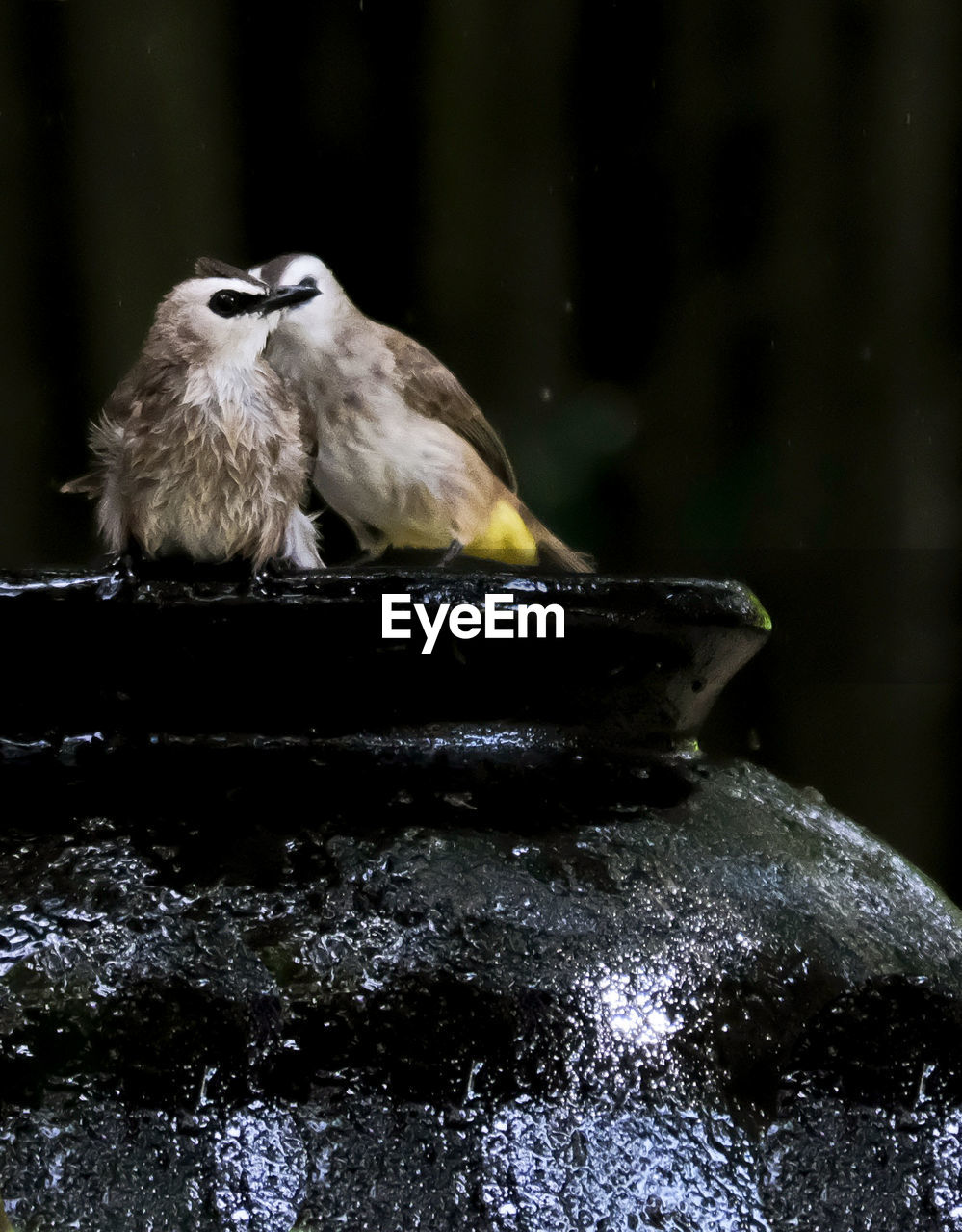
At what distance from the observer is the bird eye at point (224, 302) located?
1330 mm

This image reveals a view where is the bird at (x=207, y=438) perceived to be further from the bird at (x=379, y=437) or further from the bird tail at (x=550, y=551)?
the bird tail at (x=550, y=551)

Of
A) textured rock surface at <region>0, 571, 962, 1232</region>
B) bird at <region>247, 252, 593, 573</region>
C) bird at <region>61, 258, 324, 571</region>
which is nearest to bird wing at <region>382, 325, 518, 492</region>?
bird at <region>247, 252, 593, 573</region>

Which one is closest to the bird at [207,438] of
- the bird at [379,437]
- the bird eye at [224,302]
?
the bird eye at [224,302]

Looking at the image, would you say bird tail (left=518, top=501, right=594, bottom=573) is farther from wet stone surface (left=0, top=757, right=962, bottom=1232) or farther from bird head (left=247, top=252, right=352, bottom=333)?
wet stone surface (left=0, top=757, right=962, bottom=1232)

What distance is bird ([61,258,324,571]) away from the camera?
134 centimetres

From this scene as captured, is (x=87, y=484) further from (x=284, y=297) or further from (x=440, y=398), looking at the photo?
(x=440, y=398)

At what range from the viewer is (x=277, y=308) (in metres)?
1.35

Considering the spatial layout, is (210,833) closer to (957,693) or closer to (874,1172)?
(874,1172)

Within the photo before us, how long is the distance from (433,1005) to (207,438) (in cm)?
70

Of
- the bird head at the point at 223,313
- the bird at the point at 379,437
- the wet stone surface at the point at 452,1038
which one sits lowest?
the wet stone surface at the point at 452,1038

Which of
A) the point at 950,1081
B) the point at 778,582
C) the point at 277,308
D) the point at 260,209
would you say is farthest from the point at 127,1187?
the point at 778,582

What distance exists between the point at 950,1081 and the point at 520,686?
38cm

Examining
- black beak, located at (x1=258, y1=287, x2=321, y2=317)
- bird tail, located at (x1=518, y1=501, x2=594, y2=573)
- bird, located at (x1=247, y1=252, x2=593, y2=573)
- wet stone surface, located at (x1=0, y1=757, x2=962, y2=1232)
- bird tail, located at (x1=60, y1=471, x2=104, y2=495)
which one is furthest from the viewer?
bird tail, located at (x1=518, y1=501, x2=594, y2=573)

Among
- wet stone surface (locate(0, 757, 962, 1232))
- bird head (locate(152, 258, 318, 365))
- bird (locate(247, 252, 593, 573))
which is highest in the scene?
bird head (locate(152, 258, 318, 365))
